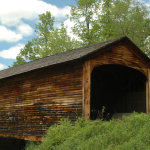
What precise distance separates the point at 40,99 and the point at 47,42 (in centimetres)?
2508

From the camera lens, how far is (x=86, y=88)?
1062 cm

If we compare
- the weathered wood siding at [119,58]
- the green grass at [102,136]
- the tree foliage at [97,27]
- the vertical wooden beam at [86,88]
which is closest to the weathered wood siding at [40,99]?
the vertical wooden beam at [86,88]

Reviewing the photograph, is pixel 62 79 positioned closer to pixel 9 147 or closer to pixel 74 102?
pixel 74 102

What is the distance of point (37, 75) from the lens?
13.3 meters

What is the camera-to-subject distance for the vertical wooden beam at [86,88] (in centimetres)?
1044

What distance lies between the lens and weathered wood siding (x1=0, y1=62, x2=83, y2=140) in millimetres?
11211

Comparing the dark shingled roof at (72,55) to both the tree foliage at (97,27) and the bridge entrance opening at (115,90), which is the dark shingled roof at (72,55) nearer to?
the bridge entrance opening at (115,90)

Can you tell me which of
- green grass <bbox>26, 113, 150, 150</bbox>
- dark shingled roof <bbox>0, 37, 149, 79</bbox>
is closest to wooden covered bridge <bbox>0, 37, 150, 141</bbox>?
dark shingled roof <bbox>0, 37, 149, 79</bbox>

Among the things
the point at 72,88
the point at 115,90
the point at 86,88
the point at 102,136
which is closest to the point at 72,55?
the point at 72,88

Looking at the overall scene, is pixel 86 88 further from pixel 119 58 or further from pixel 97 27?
pixel 97 27

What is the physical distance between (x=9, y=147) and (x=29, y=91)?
24.1 ft

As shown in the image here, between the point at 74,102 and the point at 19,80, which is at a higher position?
the point at 19,80

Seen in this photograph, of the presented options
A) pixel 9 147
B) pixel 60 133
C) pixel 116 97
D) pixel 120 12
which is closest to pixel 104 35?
pixel 120 12

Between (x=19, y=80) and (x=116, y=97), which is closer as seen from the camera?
(x=19, y=80)
